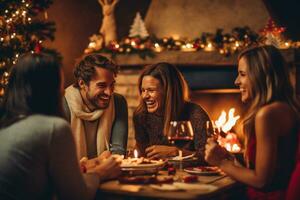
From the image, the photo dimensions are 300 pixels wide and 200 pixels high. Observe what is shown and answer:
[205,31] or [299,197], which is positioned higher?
[205,31]

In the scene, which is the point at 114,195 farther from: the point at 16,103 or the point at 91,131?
the point at 91,131

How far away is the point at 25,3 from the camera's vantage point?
4320 millimetres

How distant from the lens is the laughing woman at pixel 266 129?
2111 millimetres

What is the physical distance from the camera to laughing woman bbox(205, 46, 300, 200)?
211 centimetres

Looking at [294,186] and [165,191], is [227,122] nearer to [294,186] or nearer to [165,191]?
[294,186]

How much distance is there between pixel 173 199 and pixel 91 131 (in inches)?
52.0

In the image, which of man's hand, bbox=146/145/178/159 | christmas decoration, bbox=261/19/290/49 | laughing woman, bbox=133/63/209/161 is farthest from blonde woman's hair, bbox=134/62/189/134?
christmas decoration, bbox=261/19/290/49

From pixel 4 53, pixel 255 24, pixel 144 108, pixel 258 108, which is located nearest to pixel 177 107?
pixel 144 108

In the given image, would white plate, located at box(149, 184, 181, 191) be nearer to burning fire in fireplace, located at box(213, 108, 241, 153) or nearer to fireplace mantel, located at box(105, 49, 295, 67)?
burning fire in fireplace, located at box(213, 108, 241, 153)

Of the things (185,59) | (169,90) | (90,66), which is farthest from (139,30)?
(90,66)

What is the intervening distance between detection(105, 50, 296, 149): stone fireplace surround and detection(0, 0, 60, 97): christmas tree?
1.17m

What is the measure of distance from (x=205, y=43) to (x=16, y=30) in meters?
1.94

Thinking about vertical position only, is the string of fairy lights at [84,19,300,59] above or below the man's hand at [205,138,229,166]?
above

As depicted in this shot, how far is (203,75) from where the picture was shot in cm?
535
